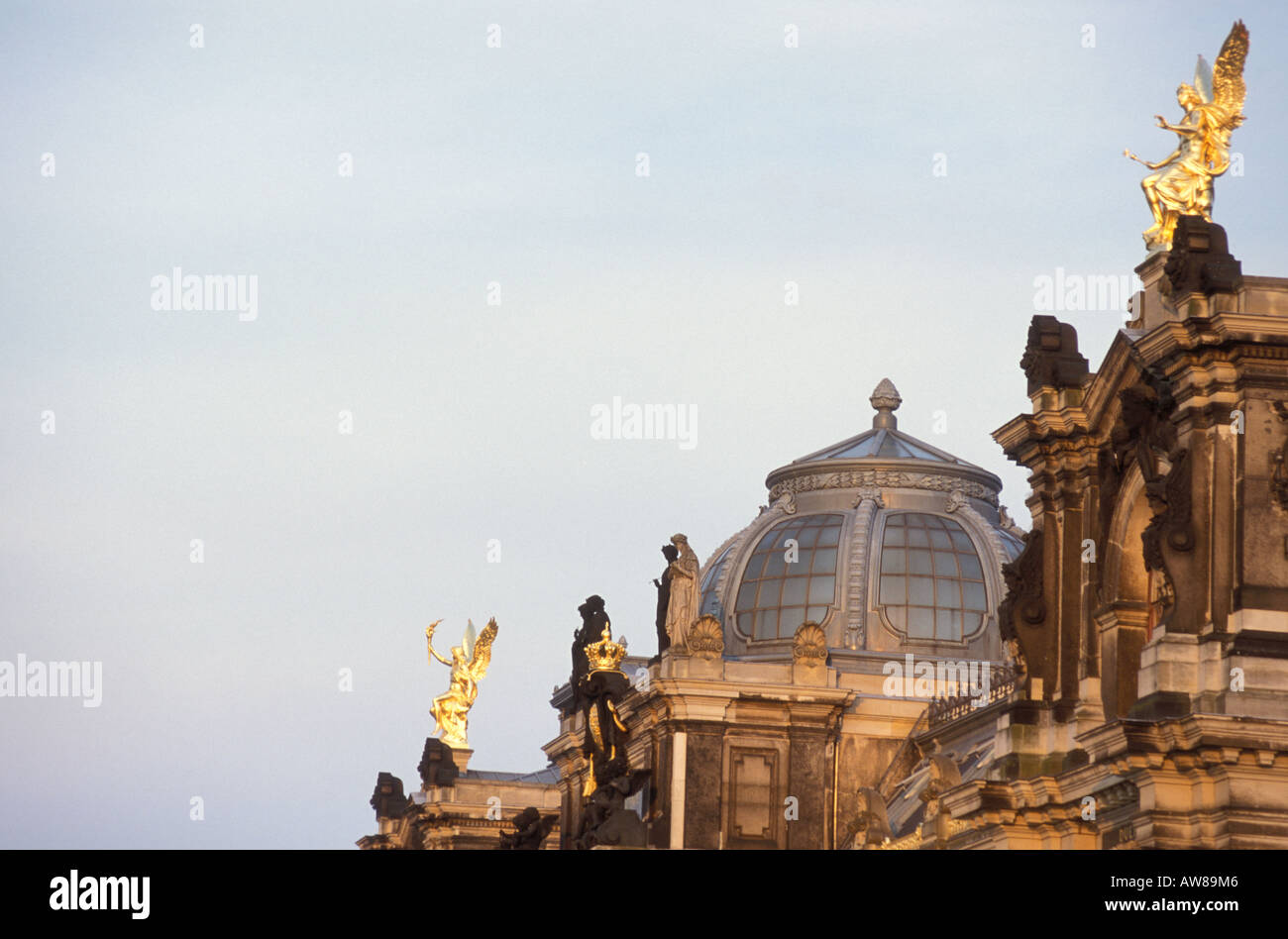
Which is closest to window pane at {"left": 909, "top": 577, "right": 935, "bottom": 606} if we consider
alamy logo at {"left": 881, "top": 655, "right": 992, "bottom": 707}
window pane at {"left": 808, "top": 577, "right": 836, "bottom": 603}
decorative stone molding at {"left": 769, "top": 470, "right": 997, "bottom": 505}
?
window pane at {"left": 808, "top": 577, "right": 836, "bottom": 603}

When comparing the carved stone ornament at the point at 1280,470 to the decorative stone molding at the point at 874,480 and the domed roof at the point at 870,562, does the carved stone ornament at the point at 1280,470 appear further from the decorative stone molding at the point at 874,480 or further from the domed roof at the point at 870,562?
the decorative stone molding at the point at 874,480

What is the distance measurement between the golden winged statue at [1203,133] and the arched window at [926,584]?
26.6m

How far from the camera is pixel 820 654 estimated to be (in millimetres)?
61969

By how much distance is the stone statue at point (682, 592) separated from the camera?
6228 centimetres

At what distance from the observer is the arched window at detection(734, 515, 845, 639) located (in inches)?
2645

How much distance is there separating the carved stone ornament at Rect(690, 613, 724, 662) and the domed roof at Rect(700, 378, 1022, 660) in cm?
516

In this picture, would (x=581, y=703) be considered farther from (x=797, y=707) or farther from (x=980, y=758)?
(x=980, y=758)
